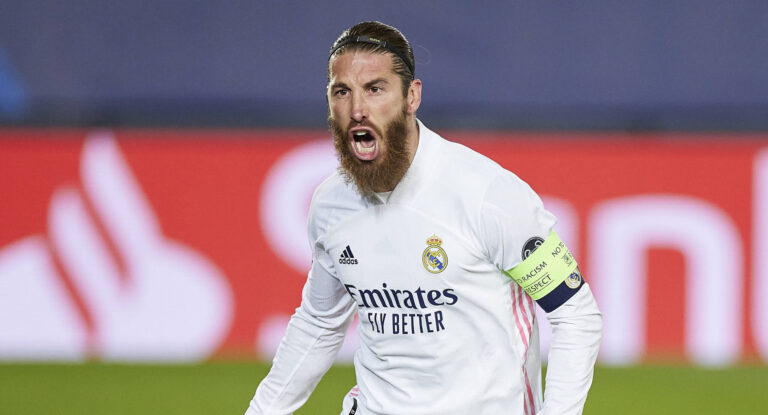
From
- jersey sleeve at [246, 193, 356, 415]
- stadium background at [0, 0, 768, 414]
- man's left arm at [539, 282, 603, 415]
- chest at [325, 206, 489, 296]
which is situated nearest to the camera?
man's left arm at [539, 282, 603, 415]

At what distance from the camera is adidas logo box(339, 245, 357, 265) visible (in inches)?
107

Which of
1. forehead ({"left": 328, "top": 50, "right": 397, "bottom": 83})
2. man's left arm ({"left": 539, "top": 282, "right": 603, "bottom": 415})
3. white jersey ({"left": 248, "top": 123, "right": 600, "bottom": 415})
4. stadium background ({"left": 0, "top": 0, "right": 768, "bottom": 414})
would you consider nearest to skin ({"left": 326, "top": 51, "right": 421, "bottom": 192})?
forehead ({"left": 328, "top": 50, "right": 397, "bottom": 83})

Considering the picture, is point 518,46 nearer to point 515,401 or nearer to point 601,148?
point 601,148

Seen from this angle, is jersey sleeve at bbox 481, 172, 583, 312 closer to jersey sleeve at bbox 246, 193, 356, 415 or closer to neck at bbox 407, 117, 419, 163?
neck at bbox 407, 117, 419, 163

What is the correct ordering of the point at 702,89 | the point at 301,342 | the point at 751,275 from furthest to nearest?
the point at 702,89
the point at 751,275
the point at 301,342

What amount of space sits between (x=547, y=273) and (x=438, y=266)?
0.86 ft

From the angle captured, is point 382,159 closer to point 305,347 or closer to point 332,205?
point 332,205

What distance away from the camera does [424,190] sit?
264 centimetres

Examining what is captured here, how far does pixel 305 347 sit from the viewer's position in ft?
9.66

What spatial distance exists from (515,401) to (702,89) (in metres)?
4.54

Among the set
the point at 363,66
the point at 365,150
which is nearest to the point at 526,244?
the point at 365,150

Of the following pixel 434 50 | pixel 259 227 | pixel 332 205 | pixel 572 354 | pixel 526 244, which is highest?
pixel 434 50

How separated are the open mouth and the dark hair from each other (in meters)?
0.14

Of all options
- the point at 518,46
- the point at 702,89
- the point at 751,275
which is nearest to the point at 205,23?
the point at 518,46
